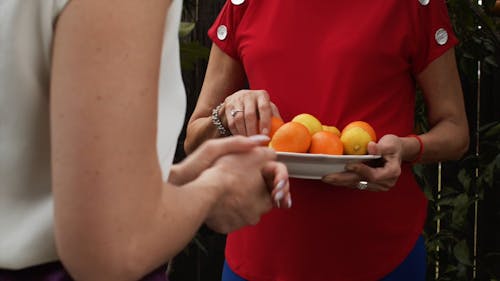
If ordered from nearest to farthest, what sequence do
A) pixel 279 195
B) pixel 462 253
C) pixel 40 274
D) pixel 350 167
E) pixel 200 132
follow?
1. pixel 40 274
2. pixel 279 195
3. pixel 350 167
4. pixel 200 132
5. pixel 462 253

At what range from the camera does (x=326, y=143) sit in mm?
1747

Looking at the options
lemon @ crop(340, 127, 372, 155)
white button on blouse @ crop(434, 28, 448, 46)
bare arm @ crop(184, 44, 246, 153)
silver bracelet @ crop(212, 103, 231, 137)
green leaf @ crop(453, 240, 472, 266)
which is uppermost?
white button on blouse @ crop(434, 28, 448, 46)

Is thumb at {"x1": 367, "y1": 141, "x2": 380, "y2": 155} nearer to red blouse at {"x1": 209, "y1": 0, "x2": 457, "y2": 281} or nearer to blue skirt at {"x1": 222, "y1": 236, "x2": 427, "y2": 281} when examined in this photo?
red blouse at {"x1": 209, "y1": 0, "x2": 457, "y2": 281}

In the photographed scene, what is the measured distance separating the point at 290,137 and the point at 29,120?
3.07 ft

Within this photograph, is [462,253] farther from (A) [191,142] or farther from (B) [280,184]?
(B) [280,184]

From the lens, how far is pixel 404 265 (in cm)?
186

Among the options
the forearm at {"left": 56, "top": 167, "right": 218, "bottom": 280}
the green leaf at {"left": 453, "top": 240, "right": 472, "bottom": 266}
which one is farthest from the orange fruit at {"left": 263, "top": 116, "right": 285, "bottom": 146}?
the green leaf at {"left": 453, "top": 240, "right": 472, "bottom": 266}

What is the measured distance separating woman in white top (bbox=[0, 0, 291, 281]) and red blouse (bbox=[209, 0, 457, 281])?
0.95 m

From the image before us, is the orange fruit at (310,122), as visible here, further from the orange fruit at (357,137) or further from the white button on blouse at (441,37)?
the white button on blouse at (441,37)

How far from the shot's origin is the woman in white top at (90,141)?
75cm

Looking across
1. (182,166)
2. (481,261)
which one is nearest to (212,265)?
(481,261)

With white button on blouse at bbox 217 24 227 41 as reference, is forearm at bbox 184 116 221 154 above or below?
below

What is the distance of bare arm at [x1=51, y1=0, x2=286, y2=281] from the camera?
2.47 ft

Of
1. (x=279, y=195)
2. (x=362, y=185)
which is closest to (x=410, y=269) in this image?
(x=362, y=185)
